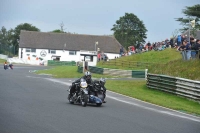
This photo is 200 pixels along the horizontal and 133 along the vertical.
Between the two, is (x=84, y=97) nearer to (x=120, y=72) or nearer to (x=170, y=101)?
(x=170, y=101)

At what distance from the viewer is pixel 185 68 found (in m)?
30.9

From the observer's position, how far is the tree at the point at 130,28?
396 ft

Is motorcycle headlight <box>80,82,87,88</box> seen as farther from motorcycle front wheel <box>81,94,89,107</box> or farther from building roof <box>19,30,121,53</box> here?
building roof <box>19,30,121,53</box>

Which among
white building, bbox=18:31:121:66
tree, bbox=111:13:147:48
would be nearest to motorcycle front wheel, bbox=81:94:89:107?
white building, bbox=18:31:121:66

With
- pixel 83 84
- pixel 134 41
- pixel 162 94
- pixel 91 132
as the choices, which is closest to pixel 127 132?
pixel 91 132

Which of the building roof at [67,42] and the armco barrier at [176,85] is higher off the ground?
the building roof at [67,42]

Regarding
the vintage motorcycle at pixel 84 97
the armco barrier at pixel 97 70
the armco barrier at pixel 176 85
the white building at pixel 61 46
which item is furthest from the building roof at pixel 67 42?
the vintage motorcycle at pixel 84 97

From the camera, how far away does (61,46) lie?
11256cm

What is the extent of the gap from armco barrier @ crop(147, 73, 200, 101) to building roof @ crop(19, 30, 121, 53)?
Result: 80290mm

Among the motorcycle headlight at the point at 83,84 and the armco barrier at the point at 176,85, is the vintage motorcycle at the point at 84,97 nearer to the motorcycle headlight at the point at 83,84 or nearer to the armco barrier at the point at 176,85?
the motorcycle headlight at the point at 83,84

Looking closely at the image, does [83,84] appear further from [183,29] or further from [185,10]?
[183,29]

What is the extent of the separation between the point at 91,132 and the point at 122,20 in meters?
111

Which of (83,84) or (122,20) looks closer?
(83,84)

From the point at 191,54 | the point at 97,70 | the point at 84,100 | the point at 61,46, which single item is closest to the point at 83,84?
the point at 84,100
